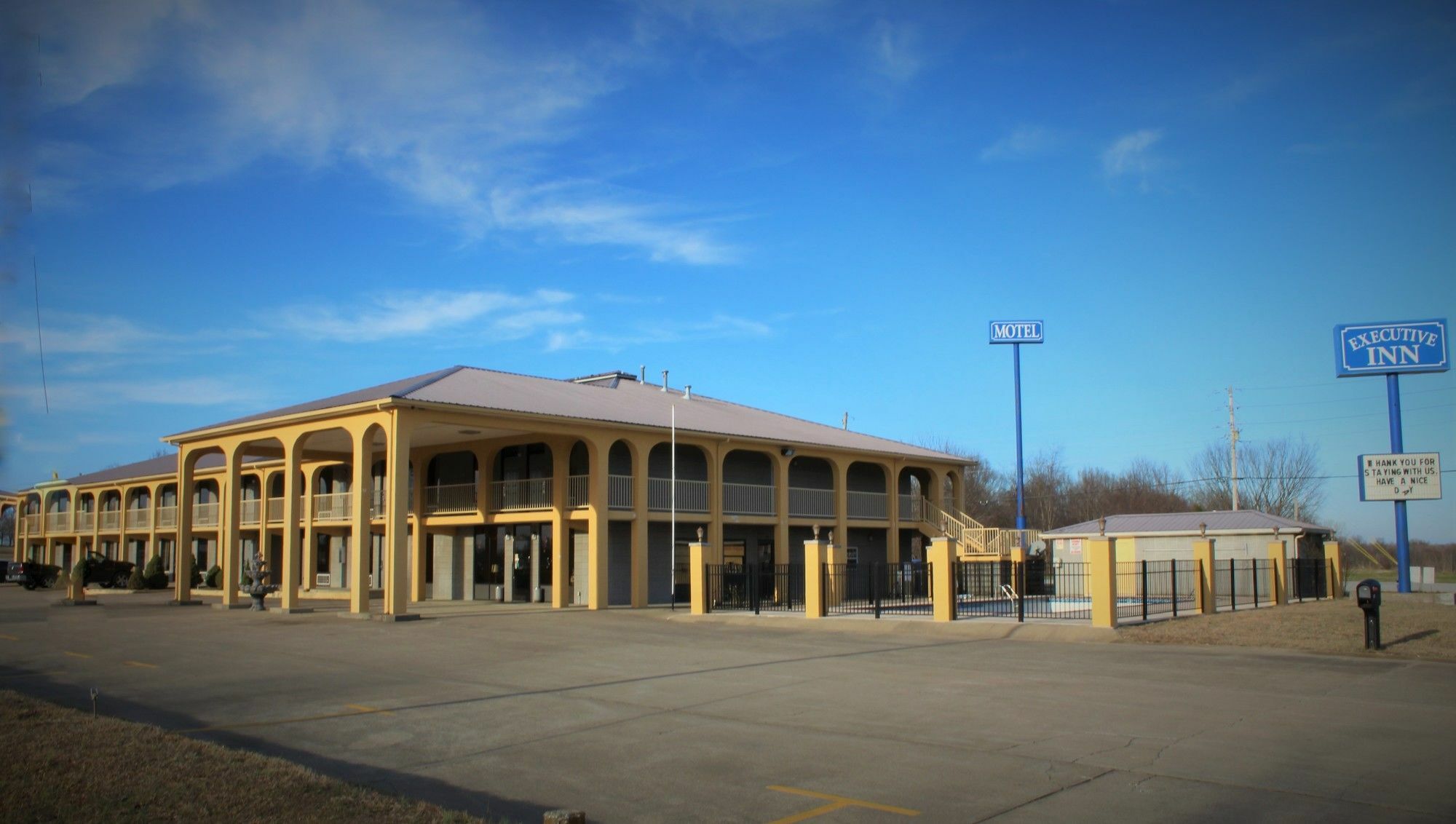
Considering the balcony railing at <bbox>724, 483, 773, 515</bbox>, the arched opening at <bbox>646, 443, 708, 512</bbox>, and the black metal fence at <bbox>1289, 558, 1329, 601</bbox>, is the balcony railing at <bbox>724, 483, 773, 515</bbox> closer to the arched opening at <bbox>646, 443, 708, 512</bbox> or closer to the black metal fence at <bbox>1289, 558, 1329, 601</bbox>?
the arched opening at <bbox>646, 443, 708, 512</bbox>

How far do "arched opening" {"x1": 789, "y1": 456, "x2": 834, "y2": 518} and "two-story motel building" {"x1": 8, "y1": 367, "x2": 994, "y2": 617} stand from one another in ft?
0.32

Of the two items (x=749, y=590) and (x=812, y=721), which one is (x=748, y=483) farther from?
(x=812, y=721)

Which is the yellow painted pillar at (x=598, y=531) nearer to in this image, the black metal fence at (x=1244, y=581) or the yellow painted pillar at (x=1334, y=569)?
the black metal fence at (x=1244, y=581)

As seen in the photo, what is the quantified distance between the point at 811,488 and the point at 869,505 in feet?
8.91

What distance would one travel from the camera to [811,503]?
126 feet

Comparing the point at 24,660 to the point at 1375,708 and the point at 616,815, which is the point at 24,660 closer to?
the point at 616,815

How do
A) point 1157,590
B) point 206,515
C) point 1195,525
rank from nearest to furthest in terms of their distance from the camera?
point 1157,590, point 1195,525, point 206,515

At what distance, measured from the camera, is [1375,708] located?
11.6 meters

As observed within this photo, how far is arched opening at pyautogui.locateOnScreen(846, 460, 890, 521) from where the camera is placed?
40.2 meters

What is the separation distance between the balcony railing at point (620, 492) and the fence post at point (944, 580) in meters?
11.5

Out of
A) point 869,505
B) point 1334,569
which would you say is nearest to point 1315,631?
point 1334,569

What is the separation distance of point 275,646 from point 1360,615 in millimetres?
22113

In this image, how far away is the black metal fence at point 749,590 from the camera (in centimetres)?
2720

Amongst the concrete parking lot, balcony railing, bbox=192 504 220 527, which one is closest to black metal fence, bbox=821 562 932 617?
the concrete parking lot
